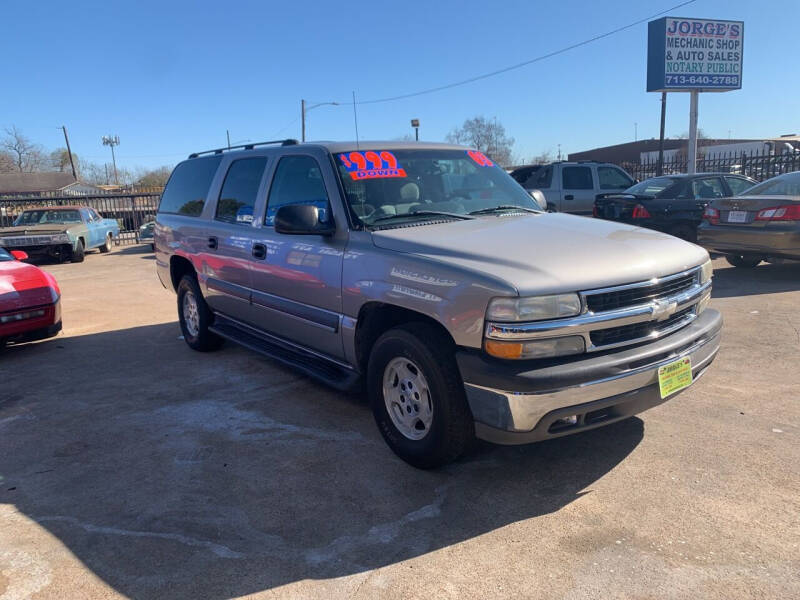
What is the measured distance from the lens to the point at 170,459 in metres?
3.84

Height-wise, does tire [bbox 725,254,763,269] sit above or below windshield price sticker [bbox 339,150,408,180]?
below

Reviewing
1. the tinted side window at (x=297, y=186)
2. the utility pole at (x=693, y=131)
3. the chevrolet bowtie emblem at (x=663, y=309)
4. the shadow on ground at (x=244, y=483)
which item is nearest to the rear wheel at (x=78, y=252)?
the shadow on ground at (x=244, y=483)

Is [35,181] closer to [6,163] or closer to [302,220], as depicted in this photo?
[6,163]

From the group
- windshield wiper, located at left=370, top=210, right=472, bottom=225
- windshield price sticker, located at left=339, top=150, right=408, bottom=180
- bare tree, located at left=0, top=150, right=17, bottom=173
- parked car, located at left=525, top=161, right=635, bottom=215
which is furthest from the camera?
bare tree, located at left=0, top=150, right=17, bottom=173

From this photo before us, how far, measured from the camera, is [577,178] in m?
13.1

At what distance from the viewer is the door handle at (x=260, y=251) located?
472 cm

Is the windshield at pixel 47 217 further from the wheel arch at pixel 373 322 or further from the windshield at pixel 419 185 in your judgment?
the wheel arch at pixel 373 322

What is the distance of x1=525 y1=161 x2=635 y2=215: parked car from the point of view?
512 inches

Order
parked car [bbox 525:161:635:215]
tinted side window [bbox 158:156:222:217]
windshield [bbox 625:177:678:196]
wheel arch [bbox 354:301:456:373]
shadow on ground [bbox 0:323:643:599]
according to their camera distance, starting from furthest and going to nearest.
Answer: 1. parked car [bbox 525:161:635:215]
2. windshield [bbox 625:177:678:196]
3. tinted side window [bbox 158:156:222:217]
4. wheel arch [bbox 354:301:456:373]
5. shadow on ground [bbox 0:323:643:599]

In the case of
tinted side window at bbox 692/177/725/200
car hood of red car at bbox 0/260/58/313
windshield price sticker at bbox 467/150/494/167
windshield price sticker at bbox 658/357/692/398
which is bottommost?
windshield price sticker at bbox 658/357/692/398

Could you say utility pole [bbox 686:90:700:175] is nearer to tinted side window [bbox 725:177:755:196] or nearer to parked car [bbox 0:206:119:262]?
tinted side window [bbox 725:177:755:196]

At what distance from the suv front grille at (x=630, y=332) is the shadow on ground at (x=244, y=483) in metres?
0.84

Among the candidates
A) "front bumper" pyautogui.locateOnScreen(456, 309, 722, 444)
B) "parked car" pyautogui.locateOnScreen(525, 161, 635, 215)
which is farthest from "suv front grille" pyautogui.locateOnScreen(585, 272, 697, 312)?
"parked car" pyautogui.locateOnScreen(525, 161, 635, 215)

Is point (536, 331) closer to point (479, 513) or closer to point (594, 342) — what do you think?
point (594, 342)
